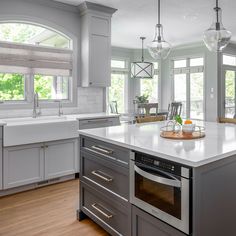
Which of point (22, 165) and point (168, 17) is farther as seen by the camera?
point (168, 17)

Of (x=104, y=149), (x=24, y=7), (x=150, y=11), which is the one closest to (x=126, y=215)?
(x=104, y=149)

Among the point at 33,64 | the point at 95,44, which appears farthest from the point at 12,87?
the point at 95,44

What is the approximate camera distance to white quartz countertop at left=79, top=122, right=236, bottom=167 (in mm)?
1459

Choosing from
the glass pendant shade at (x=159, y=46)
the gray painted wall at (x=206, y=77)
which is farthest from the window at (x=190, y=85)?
the glass pendant shade at (x=159, y=46)

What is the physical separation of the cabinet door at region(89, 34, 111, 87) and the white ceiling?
589 millimetres

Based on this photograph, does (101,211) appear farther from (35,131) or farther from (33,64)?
(33,64)

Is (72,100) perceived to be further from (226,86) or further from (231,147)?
(226,86)

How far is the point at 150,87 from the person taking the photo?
339 inches

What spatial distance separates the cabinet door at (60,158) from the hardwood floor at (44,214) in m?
0.23

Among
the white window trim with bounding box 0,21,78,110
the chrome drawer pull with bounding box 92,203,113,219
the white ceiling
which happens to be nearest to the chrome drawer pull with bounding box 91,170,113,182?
the chrome drawer pull with bounding box 92,203,113,219

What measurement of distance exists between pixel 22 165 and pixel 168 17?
3.68 m

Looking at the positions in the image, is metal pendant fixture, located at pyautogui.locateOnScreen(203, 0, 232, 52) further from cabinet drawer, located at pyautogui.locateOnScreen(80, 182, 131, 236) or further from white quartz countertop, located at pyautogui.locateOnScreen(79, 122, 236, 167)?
cabinet drawer, located at pyautogui.locateOnScreen(80, 182, 131, 236)

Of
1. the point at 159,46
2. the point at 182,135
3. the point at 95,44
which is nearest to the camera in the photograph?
the point at 182,135

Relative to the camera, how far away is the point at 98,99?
4633 millimetres
